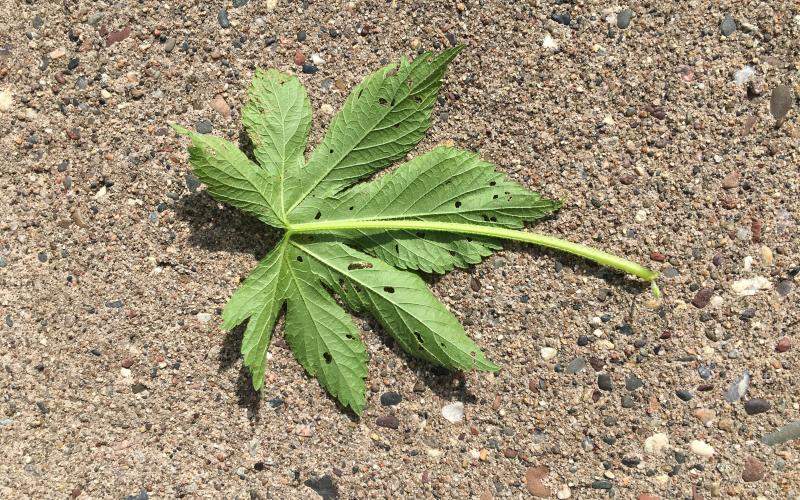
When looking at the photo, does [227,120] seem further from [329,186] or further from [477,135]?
[477,135]

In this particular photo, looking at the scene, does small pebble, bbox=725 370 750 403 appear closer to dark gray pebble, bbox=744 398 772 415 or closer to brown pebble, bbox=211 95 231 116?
dark gray pebble, bbox=744 398 772 415

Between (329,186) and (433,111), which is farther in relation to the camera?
(433,111)

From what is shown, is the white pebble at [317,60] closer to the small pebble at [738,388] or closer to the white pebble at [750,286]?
the white pebble at [750,286]

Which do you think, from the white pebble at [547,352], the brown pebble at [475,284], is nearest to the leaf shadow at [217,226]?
the brown pebble at [475,284]

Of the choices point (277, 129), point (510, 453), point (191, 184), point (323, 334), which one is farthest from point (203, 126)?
point (510, 453)

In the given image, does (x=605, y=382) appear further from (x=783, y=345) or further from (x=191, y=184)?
(x=191, y=184)

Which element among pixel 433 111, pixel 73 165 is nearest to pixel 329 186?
pixel 433 111
